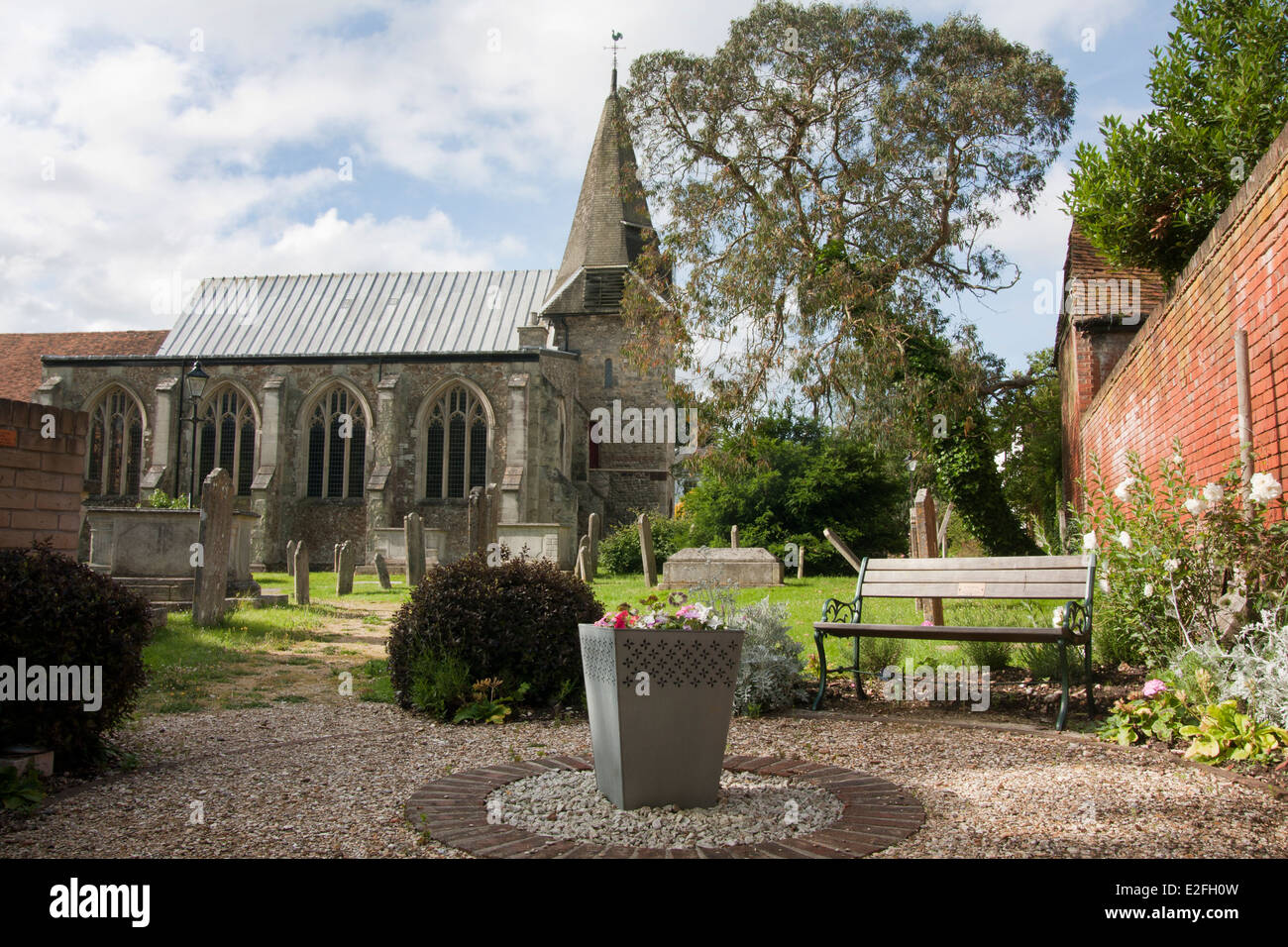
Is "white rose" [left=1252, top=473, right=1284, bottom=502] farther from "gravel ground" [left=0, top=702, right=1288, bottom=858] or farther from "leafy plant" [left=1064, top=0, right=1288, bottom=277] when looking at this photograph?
"leafy plant" [left=1064, top=0, right=1288, bottom=277]

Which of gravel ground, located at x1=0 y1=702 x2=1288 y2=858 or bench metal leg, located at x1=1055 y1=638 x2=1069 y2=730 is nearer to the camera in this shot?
gravel ground, located at x1=0 y1=702 x2=1288 y2=858

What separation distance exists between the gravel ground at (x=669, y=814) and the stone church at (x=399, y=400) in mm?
23938

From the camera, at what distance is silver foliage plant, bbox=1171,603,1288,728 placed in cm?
451

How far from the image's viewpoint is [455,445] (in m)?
31.0

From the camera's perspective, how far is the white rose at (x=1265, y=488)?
485 centimetres

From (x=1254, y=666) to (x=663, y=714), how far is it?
3336 mm

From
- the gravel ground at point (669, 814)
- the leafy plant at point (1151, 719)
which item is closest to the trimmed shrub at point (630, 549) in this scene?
the leafy plant at point (1151, 719)

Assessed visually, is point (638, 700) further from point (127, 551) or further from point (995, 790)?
point (127, 551)

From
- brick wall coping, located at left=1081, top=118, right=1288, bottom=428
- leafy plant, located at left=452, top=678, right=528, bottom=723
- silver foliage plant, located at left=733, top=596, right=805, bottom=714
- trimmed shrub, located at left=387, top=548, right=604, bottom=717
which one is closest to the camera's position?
brick wall coping, located at left=1081, top=118, right=1288, bottom=428

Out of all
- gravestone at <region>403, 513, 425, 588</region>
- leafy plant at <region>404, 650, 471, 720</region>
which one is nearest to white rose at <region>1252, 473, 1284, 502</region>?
leafy plant at <region>404, 650, 471, 720</region>

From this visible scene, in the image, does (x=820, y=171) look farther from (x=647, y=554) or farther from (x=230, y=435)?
(x=230, y=435)

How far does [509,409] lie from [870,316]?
14.6 m

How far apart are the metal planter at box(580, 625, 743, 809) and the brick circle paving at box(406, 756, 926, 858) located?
20.2 inches

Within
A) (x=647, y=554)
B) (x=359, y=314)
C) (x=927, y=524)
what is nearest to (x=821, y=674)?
(x=927, y=524)
